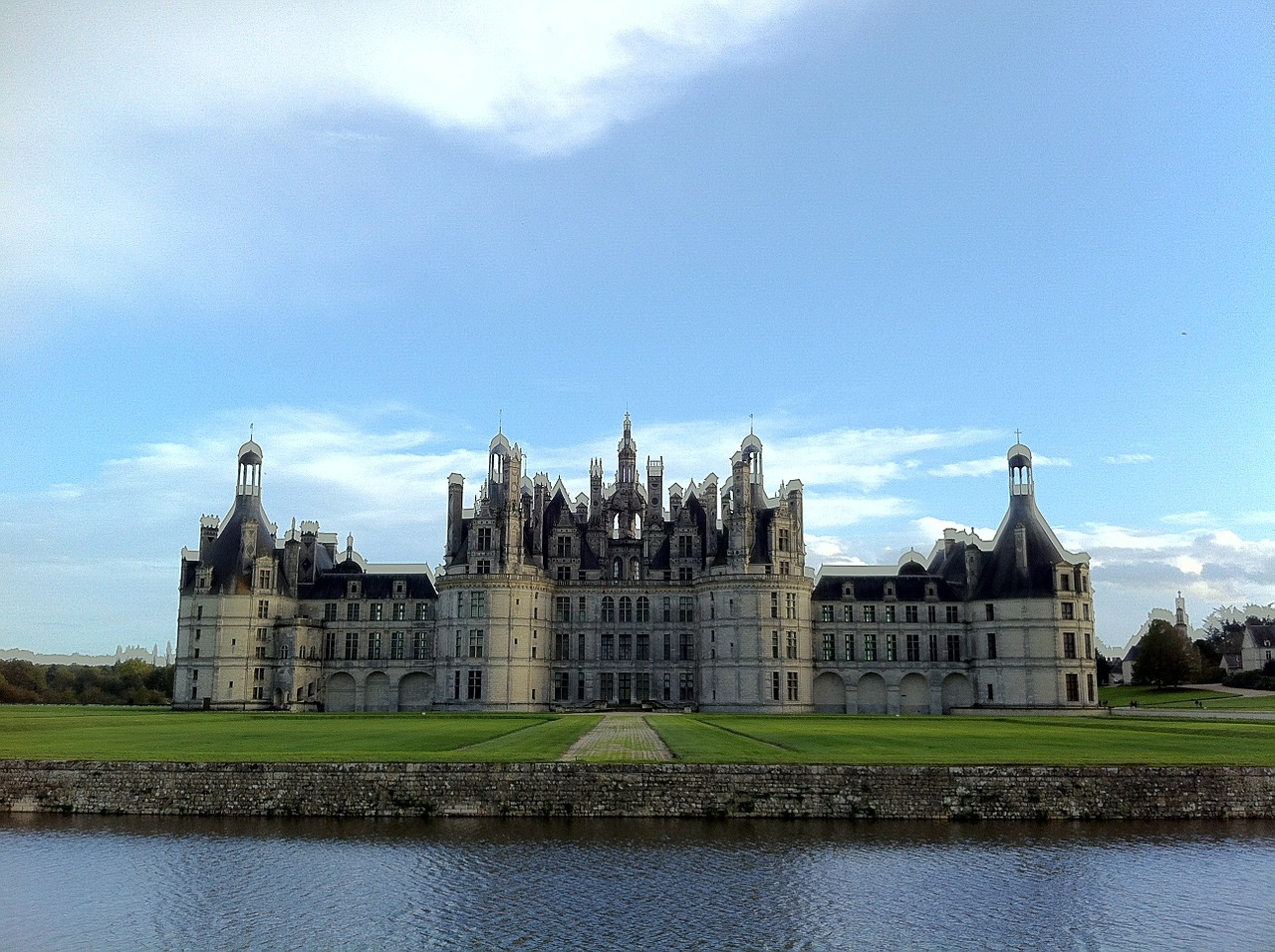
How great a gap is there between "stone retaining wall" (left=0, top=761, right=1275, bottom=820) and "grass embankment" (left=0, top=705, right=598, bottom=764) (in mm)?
1157

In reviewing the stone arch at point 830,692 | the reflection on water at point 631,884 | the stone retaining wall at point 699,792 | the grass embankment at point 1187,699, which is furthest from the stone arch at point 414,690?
the reflection on water at point 631,884

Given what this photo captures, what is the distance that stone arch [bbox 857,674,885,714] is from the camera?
3506 inches

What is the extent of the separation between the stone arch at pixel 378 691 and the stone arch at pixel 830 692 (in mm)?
34629

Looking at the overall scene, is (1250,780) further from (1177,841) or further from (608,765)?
(608,765)

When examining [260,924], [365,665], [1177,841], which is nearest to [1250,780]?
[1177,841]

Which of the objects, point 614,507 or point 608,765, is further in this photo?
point 614,507

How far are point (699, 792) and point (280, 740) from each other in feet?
63.1

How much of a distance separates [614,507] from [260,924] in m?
72.4

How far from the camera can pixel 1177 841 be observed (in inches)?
1224

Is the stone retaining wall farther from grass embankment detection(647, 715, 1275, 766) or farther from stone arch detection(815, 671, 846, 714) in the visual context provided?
stone arch detection(815, 671, 846, 714)

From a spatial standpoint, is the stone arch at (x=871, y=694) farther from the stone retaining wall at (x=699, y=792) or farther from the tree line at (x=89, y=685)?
the tree line at (x=89, y=685)

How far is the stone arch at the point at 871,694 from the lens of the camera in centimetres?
8906

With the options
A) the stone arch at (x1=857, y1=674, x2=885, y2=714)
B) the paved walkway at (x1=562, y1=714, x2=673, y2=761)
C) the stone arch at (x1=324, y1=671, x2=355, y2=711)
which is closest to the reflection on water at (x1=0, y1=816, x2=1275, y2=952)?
the paved walkway at (x1=562, y1=714, x2=673, y2=761)

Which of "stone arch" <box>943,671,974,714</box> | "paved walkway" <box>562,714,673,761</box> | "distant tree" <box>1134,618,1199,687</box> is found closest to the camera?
"paved walkway" <box>562,714,673,761</box>
